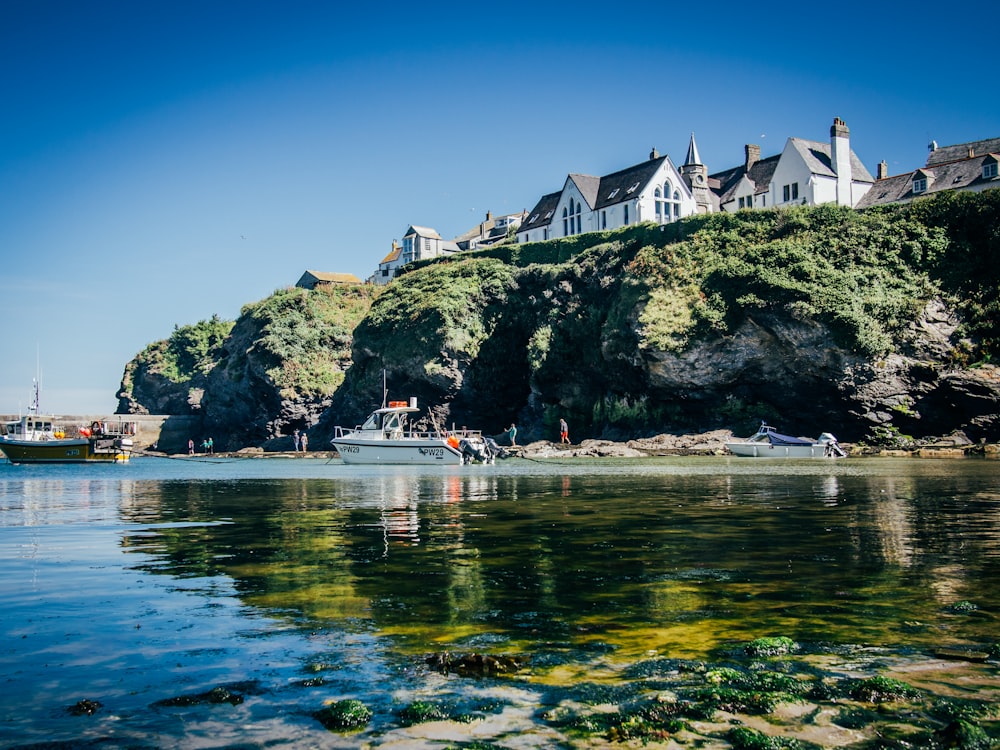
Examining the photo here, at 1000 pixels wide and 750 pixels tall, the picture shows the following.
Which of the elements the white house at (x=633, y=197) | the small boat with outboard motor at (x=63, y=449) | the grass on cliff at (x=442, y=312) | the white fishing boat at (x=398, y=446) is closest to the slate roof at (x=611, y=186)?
the white house at (x=633, y=197)

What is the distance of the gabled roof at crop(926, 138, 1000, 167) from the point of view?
71.1 metres

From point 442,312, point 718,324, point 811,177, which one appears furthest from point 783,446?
point 442,312

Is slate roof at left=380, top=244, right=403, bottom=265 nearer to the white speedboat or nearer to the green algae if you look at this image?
the white speedboat

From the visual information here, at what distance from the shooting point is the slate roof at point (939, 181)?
67.7 meters

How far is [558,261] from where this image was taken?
259ft

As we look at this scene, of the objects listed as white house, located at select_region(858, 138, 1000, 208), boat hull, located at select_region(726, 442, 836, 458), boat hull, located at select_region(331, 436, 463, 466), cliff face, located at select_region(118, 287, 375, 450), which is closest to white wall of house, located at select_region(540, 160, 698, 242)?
white house, located at select_region(858, 138, 1000, 208)

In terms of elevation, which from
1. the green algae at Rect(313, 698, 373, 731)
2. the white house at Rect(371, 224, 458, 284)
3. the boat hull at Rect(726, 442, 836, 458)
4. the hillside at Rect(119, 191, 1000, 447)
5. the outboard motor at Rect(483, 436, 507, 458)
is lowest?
the green algae at Rect(313, 698, 373, 731)

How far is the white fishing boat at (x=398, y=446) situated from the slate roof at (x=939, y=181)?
39.2 meters

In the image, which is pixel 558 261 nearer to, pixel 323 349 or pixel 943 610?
pixel 323 349

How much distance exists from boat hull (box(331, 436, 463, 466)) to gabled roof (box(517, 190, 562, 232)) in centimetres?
4628

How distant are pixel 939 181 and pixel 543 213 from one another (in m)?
41.1

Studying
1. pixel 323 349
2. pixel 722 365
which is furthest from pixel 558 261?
pixel 323 349

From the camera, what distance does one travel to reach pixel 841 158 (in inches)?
2933

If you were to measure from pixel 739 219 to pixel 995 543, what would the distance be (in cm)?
5494
